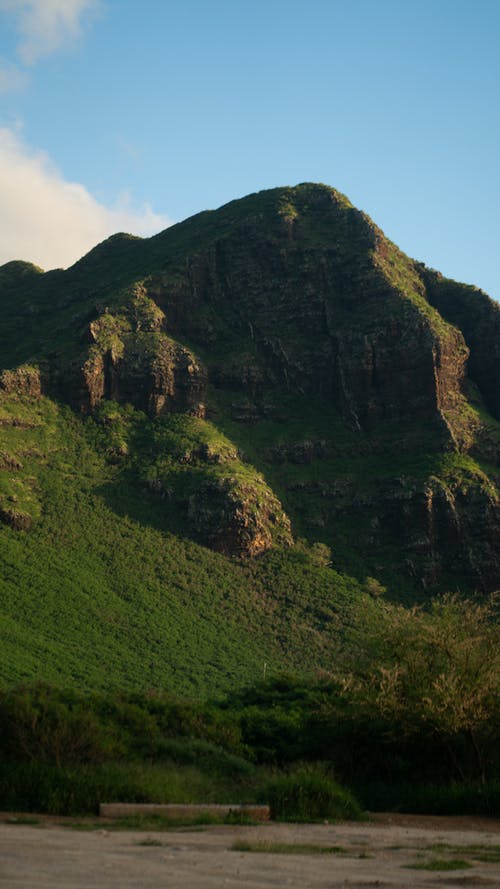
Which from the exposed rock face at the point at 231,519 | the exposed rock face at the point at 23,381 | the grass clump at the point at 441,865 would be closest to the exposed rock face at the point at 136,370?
the exposed rock face at the point at 23,381

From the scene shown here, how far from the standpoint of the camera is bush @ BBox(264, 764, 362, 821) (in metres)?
22.4

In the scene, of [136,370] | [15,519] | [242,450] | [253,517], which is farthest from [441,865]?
[136,370]

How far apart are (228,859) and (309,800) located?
1101cm

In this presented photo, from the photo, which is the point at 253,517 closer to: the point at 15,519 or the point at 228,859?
the point at 15,519

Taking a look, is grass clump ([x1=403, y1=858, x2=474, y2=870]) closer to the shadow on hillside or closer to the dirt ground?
the dirt ground

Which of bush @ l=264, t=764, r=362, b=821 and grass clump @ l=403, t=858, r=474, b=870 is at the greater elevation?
grass clump @ l=403, t=858, r=474, b=870

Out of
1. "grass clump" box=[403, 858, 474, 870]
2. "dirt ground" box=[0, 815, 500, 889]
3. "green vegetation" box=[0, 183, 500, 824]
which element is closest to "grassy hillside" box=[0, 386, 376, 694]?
"green vegetation" box=[0, 183, 500, 824]

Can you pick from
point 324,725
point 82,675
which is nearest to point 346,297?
point 82,675

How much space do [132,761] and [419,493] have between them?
92.5 metres

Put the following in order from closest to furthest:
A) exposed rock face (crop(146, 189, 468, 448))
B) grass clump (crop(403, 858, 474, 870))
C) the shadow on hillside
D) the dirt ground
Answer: the dirt ground
grass clump (crop(403, 858, 474, 870))
the shadow on hillside
exposed rock face (crop(146, 189, 468, 448))

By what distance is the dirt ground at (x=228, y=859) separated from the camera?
401 inches

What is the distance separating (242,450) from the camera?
131375 millimetres

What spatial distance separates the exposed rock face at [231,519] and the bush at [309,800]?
89057 millimetres

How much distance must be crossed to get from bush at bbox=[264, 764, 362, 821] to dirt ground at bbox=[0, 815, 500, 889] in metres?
2.82
